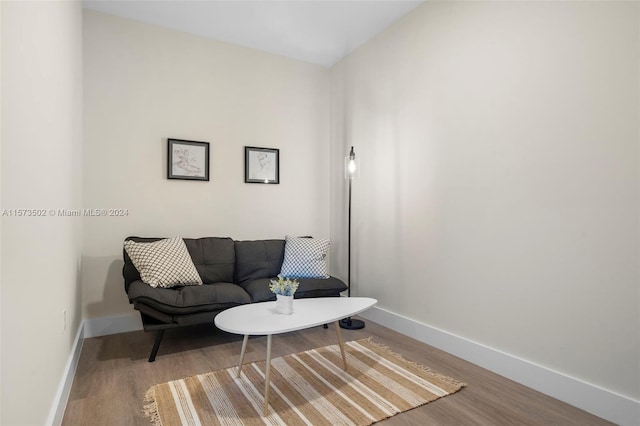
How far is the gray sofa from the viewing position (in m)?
2.63

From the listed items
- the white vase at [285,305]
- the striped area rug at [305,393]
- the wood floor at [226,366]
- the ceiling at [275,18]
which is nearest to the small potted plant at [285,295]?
the white vase at [285,305]

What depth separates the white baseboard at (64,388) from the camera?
168cm

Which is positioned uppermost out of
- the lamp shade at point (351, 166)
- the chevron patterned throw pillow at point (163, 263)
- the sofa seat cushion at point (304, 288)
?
the lamp shade at point (351, 166)

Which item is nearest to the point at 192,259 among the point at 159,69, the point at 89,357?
the point at 89,357

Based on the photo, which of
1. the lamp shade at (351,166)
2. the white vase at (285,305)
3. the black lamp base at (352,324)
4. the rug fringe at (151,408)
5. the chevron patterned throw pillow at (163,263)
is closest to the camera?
the rug fringe at (151,408)

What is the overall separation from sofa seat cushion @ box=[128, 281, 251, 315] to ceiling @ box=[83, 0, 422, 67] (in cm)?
245

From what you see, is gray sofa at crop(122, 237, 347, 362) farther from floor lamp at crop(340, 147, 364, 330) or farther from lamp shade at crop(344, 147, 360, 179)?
lamp shade at crop(344, 147, 360, 179)

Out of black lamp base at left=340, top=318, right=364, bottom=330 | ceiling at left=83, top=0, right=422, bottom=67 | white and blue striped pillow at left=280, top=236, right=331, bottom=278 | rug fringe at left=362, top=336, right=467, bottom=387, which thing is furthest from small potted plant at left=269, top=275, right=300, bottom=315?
ceiling at left=83, top=0, right=422, bottom=67

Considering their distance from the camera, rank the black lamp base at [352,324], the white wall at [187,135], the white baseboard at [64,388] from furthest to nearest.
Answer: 1. the black lamp base at [352,324]
2. the white wall at [187,135]
3. the white baseboard at [64,388]

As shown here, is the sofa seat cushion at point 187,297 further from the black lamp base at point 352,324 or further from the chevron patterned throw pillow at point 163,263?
the black lamp base at point 352,324

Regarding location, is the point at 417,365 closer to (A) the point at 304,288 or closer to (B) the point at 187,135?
(A) the point at 304,288

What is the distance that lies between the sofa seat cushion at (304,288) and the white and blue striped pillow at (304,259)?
82mm

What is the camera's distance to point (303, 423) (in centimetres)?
183

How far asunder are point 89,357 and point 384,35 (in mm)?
3853
